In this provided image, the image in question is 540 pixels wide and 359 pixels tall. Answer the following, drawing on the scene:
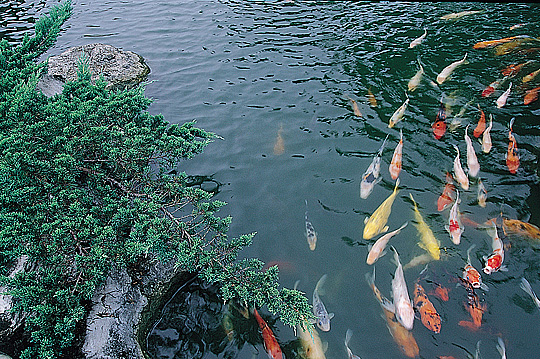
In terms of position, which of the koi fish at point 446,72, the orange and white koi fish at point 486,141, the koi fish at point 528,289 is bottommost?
the koi fish at point 528,289

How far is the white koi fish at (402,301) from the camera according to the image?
171 inches

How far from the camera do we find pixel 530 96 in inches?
296

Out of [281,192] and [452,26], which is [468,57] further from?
[281,192]

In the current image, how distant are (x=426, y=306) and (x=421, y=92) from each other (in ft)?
17.0

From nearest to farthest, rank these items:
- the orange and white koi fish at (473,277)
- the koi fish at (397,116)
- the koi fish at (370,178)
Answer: the orange and white koi fish at (473,277) → the koi fish at (370,178) → the koi fish at (397,116)

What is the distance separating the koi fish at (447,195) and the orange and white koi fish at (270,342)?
3216 mm

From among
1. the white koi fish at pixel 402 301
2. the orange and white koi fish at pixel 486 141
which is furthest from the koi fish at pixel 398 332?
the orange and white koi fish at pixel 486 141

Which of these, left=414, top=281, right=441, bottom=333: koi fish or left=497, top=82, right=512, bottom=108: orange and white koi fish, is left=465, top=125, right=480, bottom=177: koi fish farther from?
left=414, top=281, right=441, bottom=333: koi fish

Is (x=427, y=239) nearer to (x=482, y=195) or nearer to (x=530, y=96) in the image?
(x=482, y=195)

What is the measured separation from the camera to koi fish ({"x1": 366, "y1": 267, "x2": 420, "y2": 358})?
4.16m

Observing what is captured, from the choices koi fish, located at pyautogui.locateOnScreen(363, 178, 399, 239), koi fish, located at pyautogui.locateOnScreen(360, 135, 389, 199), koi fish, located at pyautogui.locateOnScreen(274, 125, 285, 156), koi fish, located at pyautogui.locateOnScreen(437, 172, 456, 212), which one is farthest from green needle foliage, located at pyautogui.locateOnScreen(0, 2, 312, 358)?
koi fish, located at pyautogui.locateOnScreen(437, 172, 456, 212)

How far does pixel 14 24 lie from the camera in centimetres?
1276

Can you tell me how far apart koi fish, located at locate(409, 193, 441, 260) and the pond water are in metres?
0.08

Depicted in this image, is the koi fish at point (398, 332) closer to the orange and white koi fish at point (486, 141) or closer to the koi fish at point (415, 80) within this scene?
the orange and white koi fish at point (486, 141)
